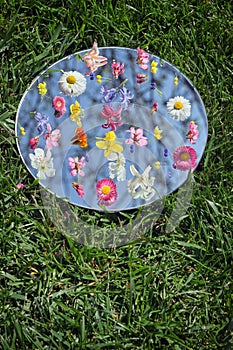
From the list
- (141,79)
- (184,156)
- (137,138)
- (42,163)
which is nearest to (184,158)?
(184,156)

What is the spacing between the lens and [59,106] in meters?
1.76

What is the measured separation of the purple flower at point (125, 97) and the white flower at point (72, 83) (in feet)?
0.32

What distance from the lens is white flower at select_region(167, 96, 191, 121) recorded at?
1.78 m

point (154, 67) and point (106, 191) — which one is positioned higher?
point (154, 67)

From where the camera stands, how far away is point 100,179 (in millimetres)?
1699

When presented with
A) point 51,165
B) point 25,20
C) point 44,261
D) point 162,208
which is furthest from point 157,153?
point 25,20

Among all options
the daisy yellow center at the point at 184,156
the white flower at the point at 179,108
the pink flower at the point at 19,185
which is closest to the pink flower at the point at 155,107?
the white flower at the point at 179,108

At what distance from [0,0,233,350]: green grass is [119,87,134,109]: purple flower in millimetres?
156

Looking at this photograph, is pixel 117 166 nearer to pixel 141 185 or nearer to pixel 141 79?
pixel 141 185

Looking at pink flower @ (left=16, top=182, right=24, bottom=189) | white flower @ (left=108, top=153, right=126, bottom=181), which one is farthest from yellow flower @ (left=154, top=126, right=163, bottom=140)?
pink flower @ (left=16, top=182, right=24, bottom=189)

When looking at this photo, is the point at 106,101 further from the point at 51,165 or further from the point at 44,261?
the point at 44,261

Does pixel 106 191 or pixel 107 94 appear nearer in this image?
pixel 106 191

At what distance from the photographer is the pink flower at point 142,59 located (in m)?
→ 1.83

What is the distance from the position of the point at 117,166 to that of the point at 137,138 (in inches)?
3.6
